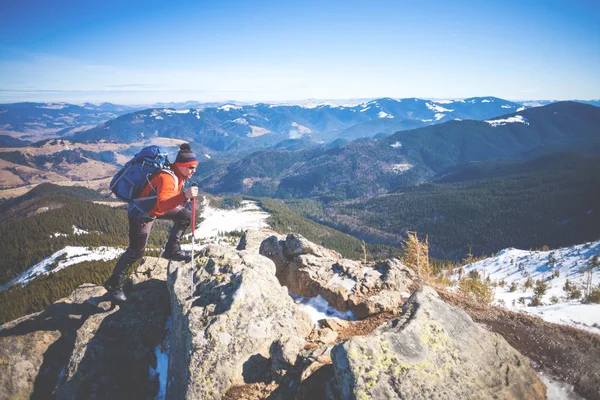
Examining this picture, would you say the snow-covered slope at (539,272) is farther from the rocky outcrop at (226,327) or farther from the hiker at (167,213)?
the hiker at (167,213)

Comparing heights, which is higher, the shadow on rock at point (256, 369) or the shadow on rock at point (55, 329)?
the shadow on rock at point (256, 369)

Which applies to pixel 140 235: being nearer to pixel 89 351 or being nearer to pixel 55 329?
pixel 89 351

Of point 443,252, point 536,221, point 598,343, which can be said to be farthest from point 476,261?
point 536,221

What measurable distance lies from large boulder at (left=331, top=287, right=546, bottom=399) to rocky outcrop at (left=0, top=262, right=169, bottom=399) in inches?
299

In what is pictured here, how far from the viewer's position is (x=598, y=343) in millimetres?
8625

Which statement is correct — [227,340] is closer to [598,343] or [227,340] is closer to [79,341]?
[79,341]

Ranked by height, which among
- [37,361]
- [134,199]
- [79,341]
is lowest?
[37,361]

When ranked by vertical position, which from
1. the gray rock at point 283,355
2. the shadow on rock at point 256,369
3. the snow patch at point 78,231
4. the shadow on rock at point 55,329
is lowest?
the snow patch at point 78,231

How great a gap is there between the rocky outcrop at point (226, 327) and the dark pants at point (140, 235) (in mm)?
1539

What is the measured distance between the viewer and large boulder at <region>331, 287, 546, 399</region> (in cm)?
561

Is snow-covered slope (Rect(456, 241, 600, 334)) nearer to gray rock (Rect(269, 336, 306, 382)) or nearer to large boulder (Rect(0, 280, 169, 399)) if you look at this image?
gray rock (Rect(269, 336, 306, 382))

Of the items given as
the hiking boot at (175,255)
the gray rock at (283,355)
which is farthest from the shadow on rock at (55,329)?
the gray rock at (283,355)

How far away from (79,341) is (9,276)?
136 meters

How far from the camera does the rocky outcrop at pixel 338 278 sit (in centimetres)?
1162
